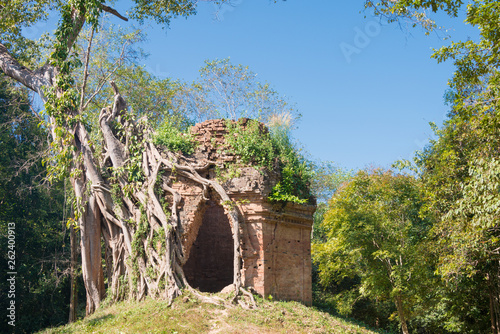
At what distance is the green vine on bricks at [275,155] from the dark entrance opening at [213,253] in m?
3.40

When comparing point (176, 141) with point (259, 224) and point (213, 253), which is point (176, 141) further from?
point (213, 253)

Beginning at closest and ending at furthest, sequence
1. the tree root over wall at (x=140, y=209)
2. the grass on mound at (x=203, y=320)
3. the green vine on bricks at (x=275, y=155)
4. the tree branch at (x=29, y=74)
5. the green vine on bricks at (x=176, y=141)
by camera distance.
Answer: the grass on mound at (x=203, y=320) < the tree root over wall at (x=140, y=209) < the green vine on bricks at (x=275, y=155) < the green vine on bricks at (x=176, y=141) < the tree branch at (x=29, y=74)

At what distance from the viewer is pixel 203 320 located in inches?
317

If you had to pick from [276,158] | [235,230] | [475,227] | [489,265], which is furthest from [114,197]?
[489,265]

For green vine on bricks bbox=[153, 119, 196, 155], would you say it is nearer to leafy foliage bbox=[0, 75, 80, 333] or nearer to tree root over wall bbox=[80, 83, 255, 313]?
tree root over wall bbox=[80, 83, 255, 313]

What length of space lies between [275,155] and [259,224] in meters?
1.74

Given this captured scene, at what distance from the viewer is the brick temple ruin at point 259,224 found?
9930 millimetres

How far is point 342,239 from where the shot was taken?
17516 mm

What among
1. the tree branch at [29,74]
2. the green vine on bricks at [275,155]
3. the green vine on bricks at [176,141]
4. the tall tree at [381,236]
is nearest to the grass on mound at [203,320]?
the green vine on bricks at [275,155]

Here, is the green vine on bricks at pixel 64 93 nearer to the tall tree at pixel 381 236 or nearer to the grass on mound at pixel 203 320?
the grass on mound at pixel 203 320

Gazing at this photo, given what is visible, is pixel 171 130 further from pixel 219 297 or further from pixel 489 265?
pixel 489 265

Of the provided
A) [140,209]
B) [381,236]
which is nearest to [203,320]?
[140,209]

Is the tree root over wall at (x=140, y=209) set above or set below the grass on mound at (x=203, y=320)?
above

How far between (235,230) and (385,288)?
9821mm
